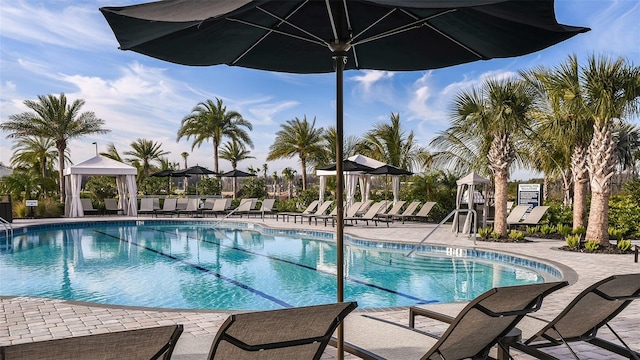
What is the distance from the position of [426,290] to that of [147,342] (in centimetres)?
629

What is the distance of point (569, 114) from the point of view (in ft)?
34.5

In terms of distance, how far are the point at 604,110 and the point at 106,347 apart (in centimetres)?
964

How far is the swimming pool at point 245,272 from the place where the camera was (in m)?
7.21

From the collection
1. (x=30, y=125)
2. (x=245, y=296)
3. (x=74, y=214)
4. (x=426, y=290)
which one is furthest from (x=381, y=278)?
(x=30, y=125)

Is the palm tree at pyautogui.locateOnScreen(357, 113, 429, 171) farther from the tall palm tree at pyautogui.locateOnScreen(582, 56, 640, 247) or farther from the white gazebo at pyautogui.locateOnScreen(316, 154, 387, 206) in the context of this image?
the tall palm tree at pyautogui.locateOnScreen(582, 56, 640, 247)

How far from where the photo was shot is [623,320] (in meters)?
4.66

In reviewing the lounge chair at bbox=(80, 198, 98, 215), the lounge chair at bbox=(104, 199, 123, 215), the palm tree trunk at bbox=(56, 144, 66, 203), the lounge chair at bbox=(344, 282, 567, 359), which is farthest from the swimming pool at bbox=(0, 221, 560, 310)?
the palm tree trunk at bbox=(56, 144, 66, 203)

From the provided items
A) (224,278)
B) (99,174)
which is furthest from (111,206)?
(224,278)

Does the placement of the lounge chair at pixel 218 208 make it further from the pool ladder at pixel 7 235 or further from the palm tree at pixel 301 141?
the pool ladder at pixel 7 235

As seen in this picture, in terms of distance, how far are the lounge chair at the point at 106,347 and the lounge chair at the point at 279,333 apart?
24 cm

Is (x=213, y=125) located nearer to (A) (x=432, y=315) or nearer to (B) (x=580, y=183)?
(B) (x=580, y=183)

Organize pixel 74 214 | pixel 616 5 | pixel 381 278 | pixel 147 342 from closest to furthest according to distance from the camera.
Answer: pixel 147 342, pixel 381 278, pixel 616 5, pixel 74 214

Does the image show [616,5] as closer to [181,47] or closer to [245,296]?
[245,296]

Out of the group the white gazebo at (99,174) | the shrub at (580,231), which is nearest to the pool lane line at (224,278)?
the shrub at (580,231)
